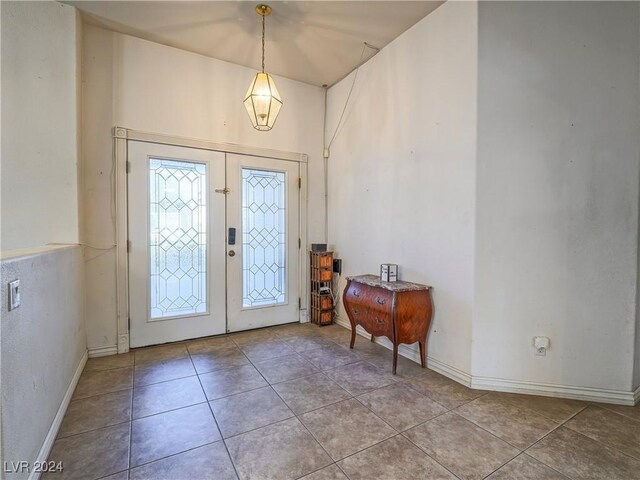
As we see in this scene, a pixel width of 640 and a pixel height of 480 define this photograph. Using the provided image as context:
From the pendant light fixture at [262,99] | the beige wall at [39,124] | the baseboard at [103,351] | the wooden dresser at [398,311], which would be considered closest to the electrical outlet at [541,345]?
the wooden dresser at [398,311]

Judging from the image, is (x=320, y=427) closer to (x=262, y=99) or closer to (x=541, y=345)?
(x=541, y=345)

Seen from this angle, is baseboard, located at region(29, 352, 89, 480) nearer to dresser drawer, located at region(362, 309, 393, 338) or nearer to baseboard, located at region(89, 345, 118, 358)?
baseboard, located at region(89, 345, 118, 358)

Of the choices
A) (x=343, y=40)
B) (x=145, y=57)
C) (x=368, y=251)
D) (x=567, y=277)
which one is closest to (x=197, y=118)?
(x=145, y=57)

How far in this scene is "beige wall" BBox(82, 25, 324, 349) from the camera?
2955mm

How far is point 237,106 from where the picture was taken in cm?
364

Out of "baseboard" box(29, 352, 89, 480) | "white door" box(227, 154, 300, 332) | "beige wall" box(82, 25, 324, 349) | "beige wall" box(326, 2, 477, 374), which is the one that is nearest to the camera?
"baseboard" box(29, 352, 89, 480)

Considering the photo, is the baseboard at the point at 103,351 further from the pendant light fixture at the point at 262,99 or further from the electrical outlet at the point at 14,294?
the pendant light fixture at the point at 262,99

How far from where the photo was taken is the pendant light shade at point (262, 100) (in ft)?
8.55

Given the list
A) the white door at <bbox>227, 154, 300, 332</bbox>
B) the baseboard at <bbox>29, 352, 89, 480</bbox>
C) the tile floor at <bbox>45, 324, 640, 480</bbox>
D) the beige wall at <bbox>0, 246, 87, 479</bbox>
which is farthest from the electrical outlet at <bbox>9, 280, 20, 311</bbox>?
the white door at <bbox>227, 154, 300, 332</bbox>

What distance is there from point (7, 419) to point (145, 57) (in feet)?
10.8

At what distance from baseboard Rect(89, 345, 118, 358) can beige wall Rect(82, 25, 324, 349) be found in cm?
4

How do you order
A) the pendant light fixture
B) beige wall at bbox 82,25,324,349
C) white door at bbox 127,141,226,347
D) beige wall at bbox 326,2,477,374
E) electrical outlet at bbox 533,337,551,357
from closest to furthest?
electrical outlet at bbox 533,337,551,357 < beige wall at bbox 326,2,477,374 < the pendant light fixture < beige wall at bbox 82,25,324,349 < white door at bbox 127,141,226,347

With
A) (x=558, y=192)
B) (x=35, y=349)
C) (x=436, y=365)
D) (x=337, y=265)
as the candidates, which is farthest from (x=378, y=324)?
(x=35, y=349)

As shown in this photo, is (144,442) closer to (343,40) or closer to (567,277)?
(567,277)
